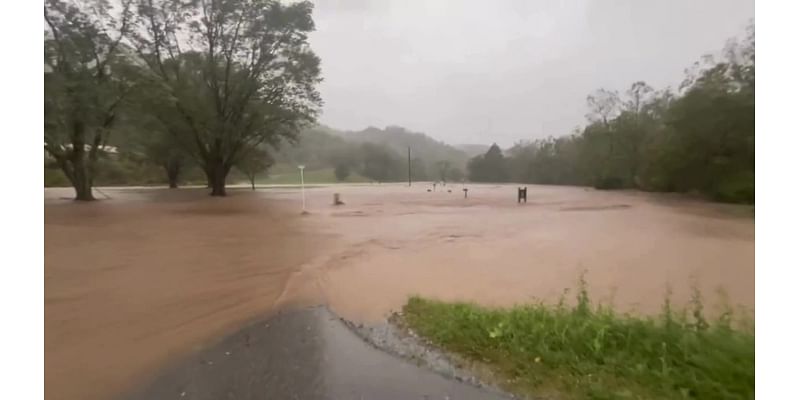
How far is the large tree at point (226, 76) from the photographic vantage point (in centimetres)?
298

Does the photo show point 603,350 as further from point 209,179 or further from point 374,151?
point 209,179

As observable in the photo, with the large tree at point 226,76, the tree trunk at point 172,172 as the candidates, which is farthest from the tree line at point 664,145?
the tree trunk at point 172,172

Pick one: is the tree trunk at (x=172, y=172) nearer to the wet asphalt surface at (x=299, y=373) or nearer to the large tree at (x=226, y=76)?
the large tree at (x=226, y=76)

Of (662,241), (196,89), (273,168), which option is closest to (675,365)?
(662,241)

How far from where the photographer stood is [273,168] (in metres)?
3.09

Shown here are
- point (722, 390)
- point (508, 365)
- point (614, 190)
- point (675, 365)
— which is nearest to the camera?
point (722, 390)

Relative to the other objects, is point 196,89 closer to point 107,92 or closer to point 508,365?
point 107,92

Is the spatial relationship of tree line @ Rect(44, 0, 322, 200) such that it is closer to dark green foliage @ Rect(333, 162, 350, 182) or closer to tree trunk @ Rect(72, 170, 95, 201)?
tree trunk @ Rect(72, 170, 95, 201)

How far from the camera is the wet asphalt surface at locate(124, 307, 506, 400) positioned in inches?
69.6

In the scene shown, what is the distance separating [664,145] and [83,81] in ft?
13.5

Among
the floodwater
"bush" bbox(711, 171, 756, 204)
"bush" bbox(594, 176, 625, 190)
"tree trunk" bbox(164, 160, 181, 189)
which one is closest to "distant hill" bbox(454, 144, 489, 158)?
the floodwater

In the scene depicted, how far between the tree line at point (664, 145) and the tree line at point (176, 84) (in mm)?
1620

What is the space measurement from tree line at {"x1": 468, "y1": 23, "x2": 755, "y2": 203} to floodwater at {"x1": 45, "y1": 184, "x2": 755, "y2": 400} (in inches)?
5.3
